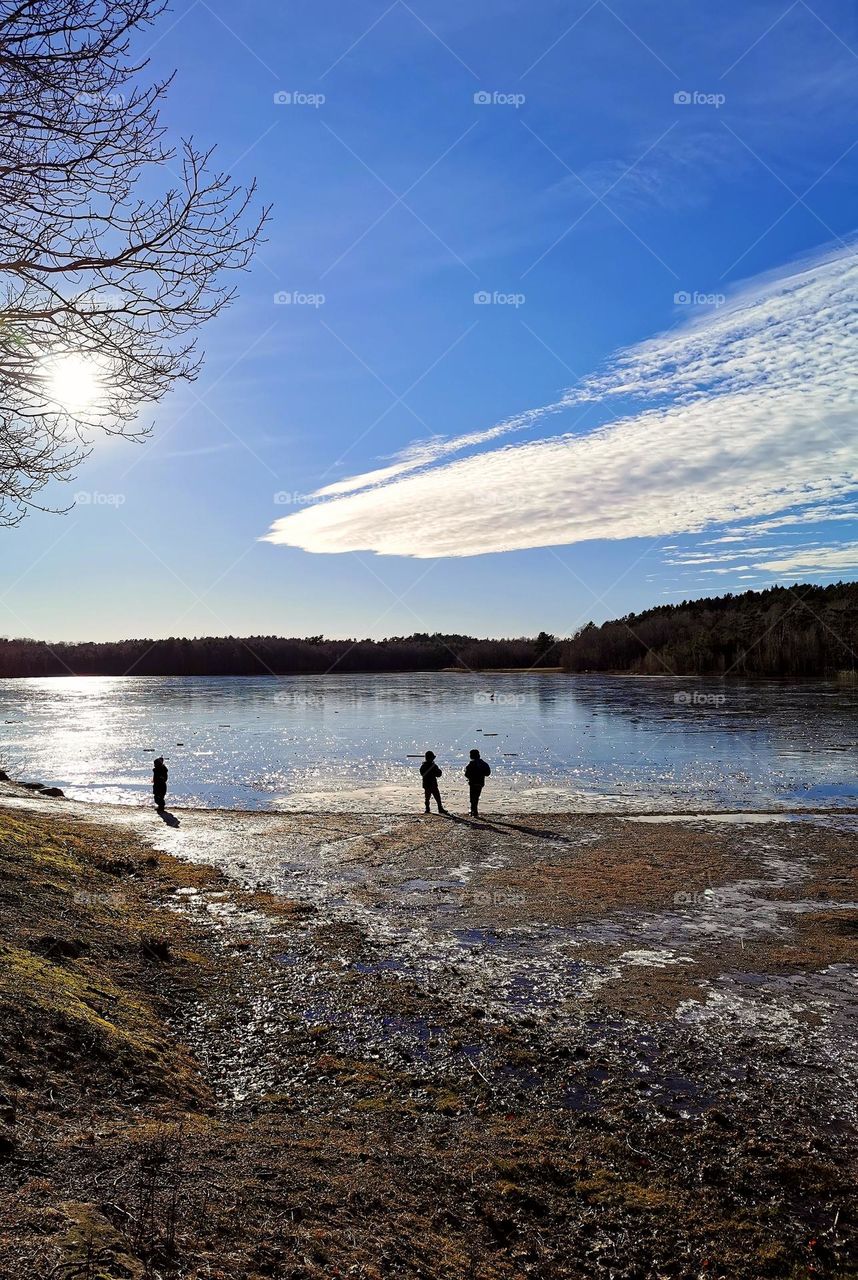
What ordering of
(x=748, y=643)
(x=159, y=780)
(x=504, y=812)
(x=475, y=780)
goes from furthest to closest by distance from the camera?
1. (x=748, y=643)
2. (x=504, y=812)
3. (x=159, y=780)
4. (x=475, y=780)

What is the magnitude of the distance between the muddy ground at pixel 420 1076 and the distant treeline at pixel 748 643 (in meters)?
109

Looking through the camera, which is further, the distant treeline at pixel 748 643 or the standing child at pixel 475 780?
the distant treeline at pixel 748 643

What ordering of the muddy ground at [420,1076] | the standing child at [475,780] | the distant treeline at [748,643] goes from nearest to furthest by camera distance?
the muddy ground at [420,1076]
the standing child at [475,780]
the distant treeline at [748,643]

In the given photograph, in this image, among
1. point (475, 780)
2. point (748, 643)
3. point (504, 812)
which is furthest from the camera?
point (748, 643)

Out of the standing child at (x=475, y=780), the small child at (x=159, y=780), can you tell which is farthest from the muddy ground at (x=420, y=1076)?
the small child at (x=159, y=780)

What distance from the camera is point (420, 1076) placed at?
22.0 ft

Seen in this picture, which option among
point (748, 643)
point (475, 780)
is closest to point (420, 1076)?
point (475, 780)

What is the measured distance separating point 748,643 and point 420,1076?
124894 millimetres

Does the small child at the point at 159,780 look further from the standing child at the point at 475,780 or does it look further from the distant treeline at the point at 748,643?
the distant treeline at the point at 748,643

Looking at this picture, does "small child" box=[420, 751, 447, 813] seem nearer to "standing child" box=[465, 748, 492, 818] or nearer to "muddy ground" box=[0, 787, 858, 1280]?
"standing child" box=[465, 748, 492, 818]

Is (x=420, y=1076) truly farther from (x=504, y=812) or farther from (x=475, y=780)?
(x=504, y=812)

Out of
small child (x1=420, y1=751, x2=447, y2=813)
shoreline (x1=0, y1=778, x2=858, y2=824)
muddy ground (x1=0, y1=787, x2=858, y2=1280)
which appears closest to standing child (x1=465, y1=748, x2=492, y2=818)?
shoreline (x1=0, y1=778, x2=858, y2=824)

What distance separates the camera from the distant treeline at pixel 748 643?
114 m

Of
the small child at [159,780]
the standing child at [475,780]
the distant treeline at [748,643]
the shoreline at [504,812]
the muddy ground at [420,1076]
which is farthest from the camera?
the distant treeline at [748,643]
